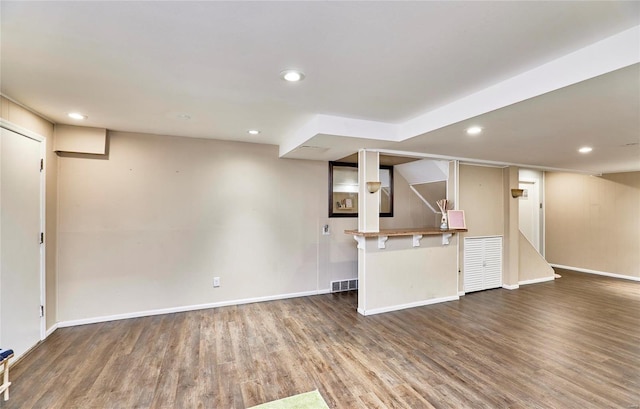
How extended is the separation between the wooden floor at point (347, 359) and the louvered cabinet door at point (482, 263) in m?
0.81

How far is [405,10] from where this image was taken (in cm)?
141

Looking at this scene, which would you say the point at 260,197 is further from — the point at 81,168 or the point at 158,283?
the point at 81,168

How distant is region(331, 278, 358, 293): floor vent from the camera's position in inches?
189

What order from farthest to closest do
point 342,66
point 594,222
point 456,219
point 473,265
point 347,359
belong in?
1. point 594,222
2. point 473,265
3. point 456,219
4. point 347,359
5. point 342,66

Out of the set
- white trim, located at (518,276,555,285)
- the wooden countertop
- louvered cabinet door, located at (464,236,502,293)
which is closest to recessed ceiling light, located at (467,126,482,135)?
the wooden countertop

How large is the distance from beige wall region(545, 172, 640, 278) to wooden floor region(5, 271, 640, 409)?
2549 mm

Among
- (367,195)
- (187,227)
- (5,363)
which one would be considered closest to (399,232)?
(367,195)

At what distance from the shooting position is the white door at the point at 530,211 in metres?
6.81

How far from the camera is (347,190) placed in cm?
503

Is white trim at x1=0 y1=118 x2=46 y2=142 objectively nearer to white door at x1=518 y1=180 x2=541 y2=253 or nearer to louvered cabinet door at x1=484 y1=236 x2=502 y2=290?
louvered cabinet door at x1=484 y1=236 x2=502 y2=290

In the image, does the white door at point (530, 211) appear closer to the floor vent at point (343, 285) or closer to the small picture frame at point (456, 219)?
the small picture frame at point (456, 219)

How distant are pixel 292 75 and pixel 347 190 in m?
3.11

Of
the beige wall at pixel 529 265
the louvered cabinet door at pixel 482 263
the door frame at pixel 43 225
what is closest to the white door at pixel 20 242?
the door frame at pixel 43 225

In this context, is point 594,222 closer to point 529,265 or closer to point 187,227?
point 529,265
